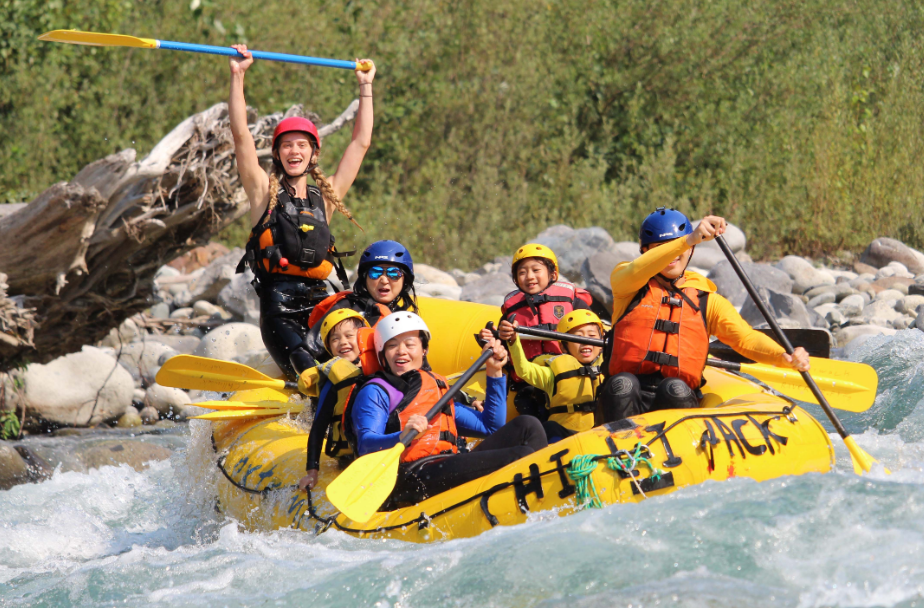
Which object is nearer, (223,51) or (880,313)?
(223,51)

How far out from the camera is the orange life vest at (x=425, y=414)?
4.08 m

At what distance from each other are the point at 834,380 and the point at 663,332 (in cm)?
111

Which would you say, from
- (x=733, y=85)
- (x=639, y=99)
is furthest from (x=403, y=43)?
(x=733, y=85)

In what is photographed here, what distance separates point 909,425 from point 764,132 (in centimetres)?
782

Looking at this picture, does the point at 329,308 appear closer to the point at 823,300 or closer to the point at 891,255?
the point at 823,300

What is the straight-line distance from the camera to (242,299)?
31.4 ft

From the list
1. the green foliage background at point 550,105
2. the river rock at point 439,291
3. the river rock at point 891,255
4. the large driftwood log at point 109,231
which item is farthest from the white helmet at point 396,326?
the river rock at point 891,255

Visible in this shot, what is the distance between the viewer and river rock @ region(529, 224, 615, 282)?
10.2 metres

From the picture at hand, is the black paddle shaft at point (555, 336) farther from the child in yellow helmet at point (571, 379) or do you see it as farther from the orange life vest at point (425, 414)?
the orange life vest at point (425, 414)

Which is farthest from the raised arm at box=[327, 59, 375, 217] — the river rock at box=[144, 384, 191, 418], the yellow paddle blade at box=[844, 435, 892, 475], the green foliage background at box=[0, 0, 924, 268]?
the green foliage background at box=[0, 0, 924, 268]

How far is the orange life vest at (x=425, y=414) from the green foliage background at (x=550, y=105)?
8.04m

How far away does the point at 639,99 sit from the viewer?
13633 mm

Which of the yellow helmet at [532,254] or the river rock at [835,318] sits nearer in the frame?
the yellow helmet at [532,254]

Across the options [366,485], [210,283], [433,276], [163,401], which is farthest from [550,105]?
[366,485]
